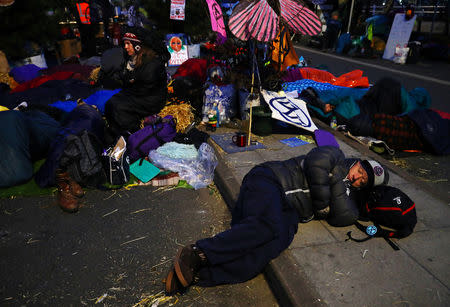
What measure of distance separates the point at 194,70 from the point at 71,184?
174 inches

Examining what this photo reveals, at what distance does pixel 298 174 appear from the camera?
9.77 ft

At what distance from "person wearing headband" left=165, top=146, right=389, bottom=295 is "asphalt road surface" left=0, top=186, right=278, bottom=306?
0.24m

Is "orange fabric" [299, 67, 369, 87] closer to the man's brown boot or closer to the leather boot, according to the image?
the leather boot

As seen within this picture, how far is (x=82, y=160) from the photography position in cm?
407

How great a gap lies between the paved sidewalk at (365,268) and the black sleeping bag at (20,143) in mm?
3620

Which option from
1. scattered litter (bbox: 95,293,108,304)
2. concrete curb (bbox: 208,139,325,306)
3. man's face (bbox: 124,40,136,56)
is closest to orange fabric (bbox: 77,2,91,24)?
man's face (bbox: 124,40,136,56)

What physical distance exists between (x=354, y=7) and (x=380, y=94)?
16.5 metres

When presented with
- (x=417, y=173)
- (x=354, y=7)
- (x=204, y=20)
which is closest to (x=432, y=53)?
(x=354, y=7)

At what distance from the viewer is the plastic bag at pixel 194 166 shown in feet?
14.3

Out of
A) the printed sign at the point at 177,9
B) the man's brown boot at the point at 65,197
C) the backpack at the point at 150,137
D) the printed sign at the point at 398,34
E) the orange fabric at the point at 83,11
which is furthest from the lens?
the printed sign at the point at 398,34

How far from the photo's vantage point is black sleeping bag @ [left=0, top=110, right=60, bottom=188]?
159 inches

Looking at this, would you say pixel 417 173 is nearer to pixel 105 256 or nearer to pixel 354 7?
pixel 105 256

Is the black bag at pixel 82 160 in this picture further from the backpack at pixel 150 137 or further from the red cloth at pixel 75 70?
the red cloth at pixel 75 70

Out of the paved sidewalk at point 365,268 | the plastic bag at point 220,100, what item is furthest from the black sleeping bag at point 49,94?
the paved sidewalk at point 365,268
